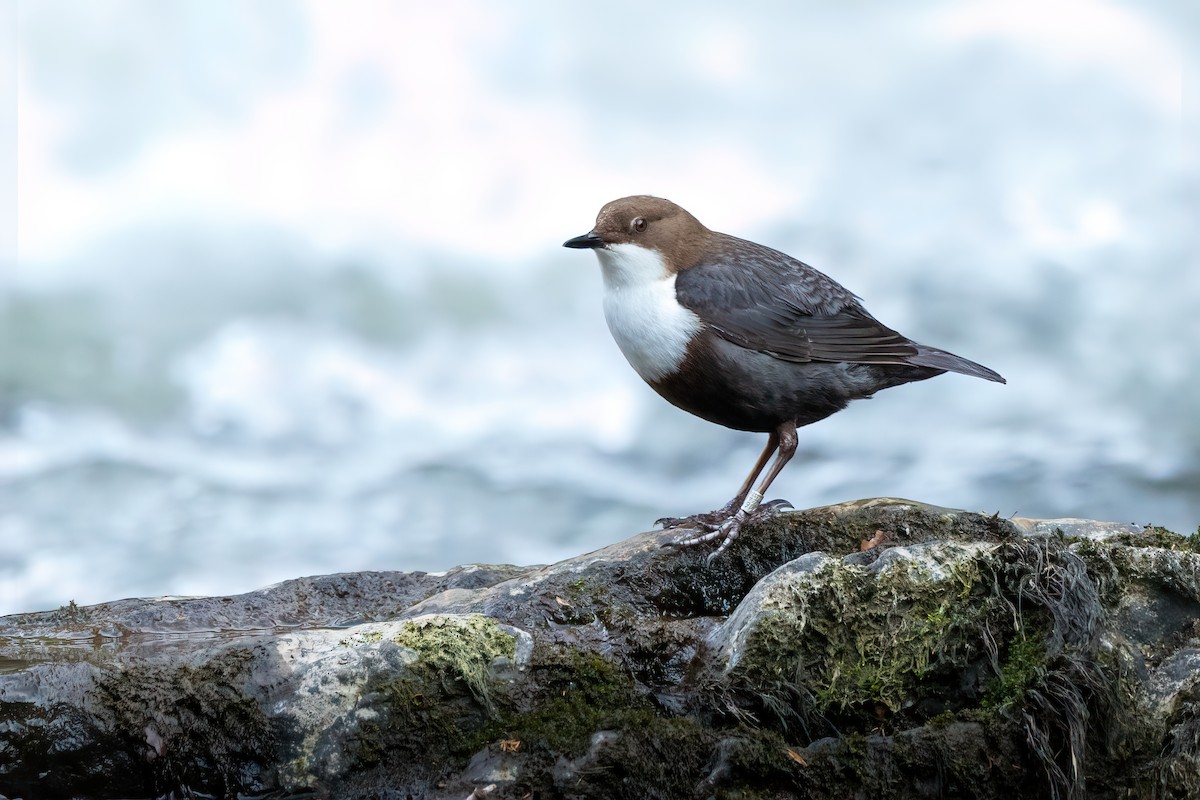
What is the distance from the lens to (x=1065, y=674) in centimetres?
335

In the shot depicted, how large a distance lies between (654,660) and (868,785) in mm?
740

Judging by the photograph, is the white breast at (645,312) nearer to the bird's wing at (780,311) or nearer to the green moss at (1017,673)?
the bird's wing at (780,311)

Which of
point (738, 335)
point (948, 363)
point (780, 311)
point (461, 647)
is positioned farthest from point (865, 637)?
point (948, 363)

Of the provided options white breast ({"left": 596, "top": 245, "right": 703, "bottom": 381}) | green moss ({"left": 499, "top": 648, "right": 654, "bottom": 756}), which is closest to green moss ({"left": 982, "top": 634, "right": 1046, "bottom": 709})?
green moss ({"left": 499, "top": 648, "right": 654, "bottom": 756})

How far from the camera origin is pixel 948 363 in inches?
207

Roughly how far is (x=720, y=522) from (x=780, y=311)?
1029 millimetres

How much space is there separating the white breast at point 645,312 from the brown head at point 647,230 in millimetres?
36

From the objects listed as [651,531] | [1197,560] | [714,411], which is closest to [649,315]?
[714,411]

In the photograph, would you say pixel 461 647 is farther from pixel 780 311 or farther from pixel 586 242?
pixel 780 311

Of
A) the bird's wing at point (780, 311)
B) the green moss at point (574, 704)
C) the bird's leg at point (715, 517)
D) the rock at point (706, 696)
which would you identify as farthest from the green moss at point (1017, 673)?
the bird's wing at point (780, 311)

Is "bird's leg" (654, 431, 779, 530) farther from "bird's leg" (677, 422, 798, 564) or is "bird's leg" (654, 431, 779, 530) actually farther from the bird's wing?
the bird's wing

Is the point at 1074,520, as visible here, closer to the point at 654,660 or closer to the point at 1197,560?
the point at 1197,560

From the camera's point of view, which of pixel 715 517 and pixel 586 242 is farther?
pixel 586 242

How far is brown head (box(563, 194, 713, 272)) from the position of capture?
5.16 m
